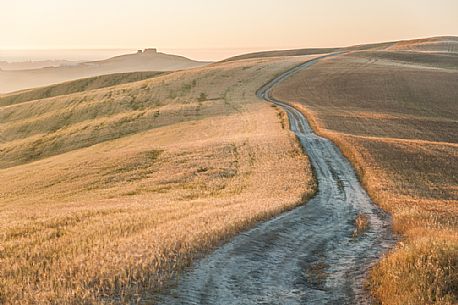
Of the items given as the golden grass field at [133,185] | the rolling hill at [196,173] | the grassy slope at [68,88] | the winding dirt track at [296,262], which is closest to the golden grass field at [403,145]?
the rolling hill at [196,173]

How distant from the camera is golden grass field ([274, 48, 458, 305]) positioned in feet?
37.2

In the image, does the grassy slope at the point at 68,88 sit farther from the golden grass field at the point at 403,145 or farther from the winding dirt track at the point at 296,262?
the winding dirt track at the point at 296,262

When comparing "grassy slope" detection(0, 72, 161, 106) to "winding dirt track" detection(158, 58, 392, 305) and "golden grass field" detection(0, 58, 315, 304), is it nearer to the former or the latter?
"golden grass field" detection(0, 58, 315, 304)

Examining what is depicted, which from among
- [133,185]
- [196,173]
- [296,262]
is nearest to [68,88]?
[133,185]

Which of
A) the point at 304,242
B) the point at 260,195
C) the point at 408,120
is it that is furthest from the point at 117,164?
the point at 408,120

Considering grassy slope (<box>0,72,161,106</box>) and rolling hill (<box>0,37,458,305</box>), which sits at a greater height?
grassy slope (<box>0,72,161,106</box>)

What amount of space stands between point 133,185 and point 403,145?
21312 mm

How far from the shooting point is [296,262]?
46.6 feet

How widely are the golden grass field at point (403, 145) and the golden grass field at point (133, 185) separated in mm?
4659

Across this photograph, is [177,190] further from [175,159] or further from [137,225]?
[137,225]

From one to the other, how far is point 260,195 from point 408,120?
4009 cm

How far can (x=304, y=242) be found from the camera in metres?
16.5

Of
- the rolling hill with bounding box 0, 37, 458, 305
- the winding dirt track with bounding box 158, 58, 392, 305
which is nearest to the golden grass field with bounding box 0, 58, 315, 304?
the rolling hill with bounding box 0, 37, 458, 305

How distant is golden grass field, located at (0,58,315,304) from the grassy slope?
94.8 ft
